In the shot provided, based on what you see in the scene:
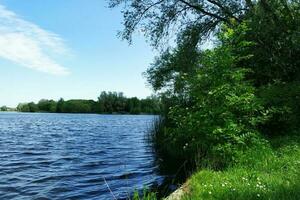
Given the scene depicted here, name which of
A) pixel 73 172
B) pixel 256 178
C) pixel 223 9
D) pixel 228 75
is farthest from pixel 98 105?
pixel 256 178

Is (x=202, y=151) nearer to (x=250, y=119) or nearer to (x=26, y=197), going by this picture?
(x=250, y=119)

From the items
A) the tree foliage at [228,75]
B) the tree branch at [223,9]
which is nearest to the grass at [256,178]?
the tree foliage at [228,75]

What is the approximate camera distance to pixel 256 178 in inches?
333

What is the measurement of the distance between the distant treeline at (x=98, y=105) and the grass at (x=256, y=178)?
88.8 meters

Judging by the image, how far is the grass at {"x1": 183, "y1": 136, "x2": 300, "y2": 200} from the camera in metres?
7.10

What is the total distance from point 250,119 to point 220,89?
1518mm

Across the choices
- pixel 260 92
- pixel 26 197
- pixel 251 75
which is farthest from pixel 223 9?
pixel 26 197

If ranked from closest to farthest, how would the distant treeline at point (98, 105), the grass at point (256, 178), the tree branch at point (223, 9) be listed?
the grass at point (256, 178) → the tree branch at point (223, 9) → the distant treeline at point (98, 105)

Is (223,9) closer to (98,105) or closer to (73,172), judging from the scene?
(73,172)

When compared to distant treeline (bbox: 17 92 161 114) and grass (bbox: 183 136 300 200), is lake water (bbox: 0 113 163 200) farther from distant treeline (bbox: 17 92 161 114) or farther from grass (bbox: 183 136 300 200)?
distant treeline (bbox: 17 92 161 114)

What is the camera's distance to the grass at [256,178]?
7.10m

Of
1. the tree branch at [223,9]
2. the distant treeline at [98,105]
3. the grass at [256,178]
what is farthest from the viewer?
the distant treeline at [98,105]

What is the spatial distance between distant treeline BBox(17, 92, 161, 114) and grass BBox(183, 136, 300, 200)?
8882cm

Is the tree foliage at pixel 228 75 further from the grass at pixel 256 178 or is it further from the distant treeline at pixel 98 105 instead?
the distant treeline at pixel 98 105
